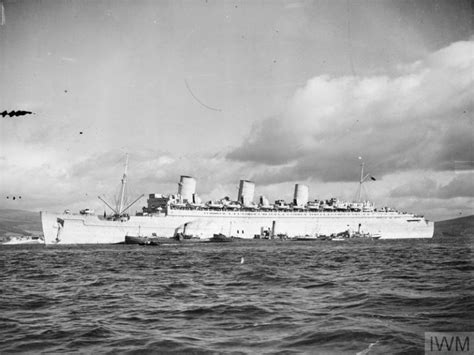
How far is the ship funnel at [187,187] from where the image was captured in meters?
84.1

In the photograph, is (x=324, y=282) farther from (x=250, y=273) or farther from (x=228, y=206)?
(x=228, y=206)

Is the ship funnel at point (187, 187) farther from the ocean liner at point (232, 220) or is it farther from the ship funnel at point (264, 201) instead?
the ship funnel at point (264, 201)

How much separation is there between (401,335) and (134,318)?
17.9ft

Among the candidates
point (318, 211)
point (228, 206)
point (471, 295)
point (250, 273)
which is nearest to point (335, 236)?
point (318, 211)

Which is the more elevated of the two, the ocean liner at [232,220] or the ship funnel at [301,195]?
the ship funnel at [301,195]

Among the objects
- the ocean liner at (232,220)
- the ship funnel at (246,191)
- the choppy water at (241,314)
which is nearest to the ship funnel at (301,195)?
the ocean liner at (232,220)

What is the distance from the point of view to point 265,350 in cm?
698

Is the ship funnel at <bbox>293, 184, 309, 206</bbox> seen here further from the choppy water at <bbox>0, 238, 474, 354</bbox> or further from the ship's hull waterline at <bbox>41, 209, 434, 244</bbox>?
the choppy water at <bbox>0, 238, 474, 354</bbox>

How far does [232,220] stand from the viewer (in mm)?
83688

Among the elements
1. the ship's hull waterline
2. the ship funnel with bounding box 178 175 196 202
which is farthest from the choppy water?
the ship funnel with bounding box 178 175 196 202

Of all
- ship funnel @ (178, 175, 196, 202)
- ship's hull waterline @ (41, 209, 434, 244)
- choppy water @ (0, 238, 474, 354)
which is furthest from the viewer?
ship funnel @ (178, 175, 196, 202)

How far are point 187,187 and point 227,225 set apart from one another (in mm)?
10620

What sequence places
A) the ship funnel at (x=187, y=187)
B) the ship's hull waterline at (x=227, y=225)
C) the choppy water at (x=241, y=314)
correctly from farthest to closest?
the ship funnel at (x=187, y=187) < the ship's hull waterline at (x=227, y=225) < the choppy water at (x=241, y=314)

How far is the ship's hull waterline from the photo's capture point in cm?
6675
